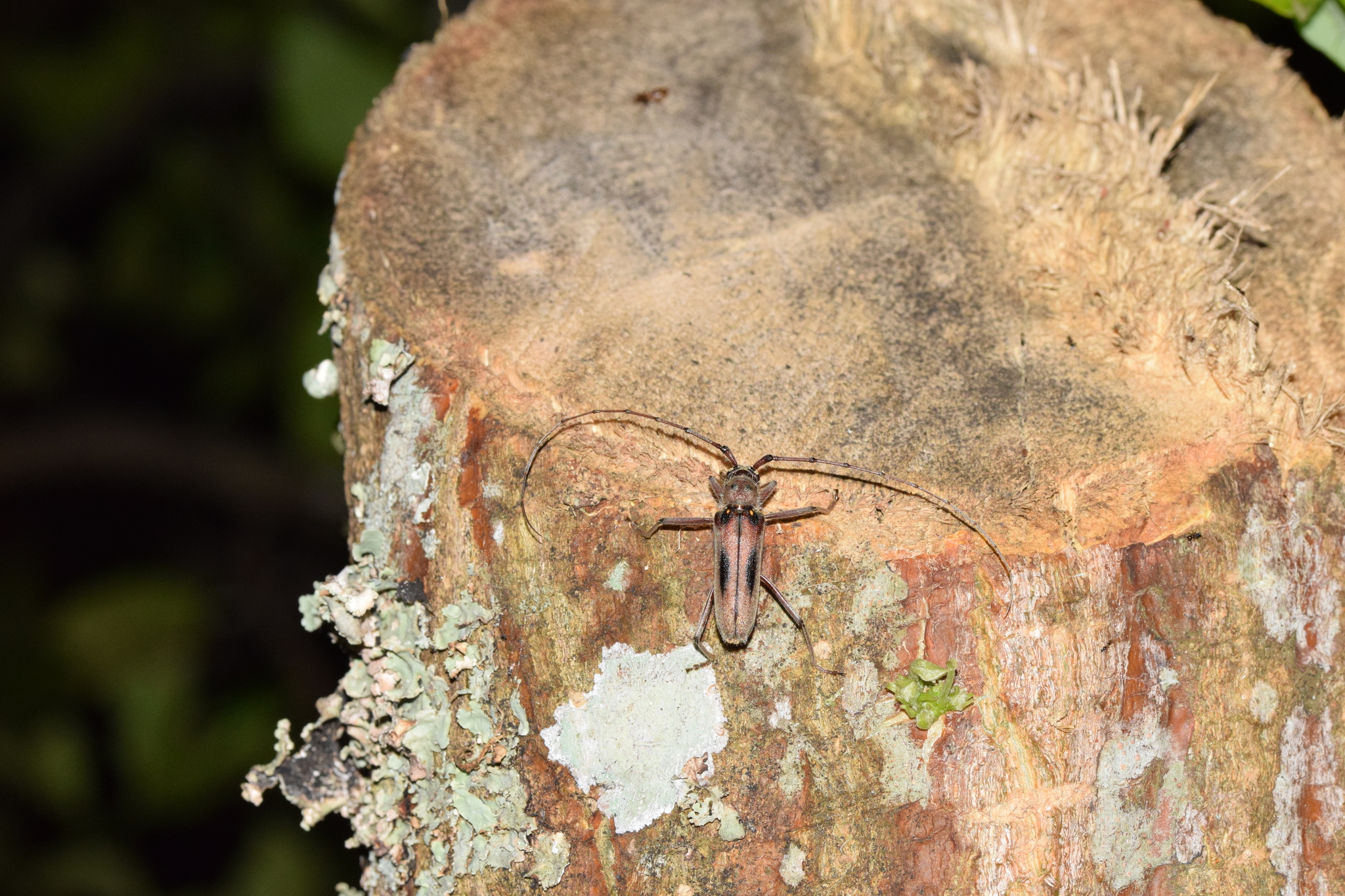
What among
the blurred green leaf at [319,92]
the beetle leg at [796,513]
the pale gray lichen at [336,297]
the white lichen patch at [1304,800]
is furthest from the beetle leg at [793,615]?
the blurred green leaf at [319,92]

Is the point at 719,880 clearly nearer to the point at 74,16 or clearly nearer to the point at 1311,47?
the point at 1311,47

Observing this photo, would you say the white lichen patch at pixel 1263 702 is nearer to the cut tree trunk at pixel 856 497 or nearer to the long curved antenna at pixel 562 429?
the cut tree trunk at pixel 856 497

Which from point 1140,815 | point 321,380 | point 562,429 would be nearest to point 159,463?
point 321,380

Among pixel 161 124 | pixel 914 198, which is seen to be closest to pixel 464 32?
pixel 914 198

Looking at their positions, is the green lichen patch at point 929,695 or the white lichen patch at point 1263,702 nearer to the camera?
the green lichen patch at point 929,695

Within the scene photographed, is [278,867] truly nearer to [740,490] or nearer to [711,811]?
[711,811]

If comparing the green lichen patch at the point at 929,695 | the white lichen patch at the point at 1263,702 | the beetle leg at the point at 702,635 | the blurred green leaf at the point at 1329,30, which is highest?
the blurred green leaf at the point at 1329,30
